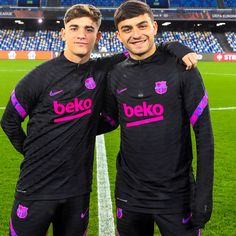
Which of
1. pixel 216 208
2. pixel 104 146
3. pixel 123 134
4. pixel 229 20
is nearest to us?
pixel 123 134

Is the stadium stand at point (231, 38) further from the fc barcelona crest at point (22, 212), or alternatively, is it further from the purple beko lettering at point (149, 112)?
the fc barcelona crest at point (22, 212)

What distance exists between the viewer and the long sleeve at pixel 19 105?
2.45m

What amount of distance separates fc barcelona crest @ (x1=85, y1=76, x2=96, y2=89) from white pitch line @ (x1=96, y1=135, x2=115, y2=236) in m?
1.58

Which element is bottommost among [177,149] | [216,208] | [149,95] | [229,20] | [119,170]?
[229,20]

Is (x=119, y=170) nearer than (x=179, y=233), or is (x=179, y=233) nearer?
(x=179, y=233)

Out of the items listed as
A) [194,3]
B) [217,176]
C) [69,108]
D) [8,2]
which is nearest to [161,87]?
[69,108]

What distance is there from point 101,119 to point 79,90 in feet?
1.13

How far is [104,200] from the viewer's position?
4.27 metres

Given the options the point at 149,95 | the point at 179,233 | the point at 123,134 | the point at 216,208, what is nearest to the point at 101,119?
the point at 123,134

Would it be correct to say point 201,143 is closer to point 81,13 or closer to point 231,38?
point 81,13

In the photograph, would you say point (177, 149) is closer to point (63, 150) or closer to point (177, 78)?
point (177, 78)

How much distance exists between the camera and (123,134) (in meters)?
2.46

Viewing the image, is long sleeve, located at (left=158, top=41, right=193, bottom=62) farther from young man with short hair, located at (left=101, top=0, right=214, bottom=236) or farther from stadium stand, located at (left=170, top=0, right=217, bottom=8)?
stadium stand, located at (left=170, top=0, right=217, bottom=8)

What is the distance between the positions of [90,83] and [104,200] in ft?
6.82
